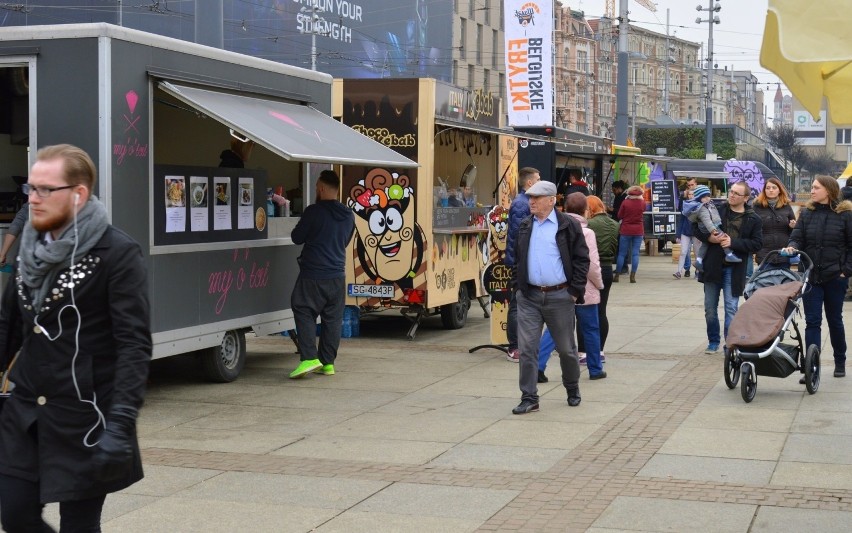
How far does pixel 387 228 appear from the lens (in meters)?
13.9

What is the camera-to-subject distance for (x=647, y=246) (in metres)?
31.9

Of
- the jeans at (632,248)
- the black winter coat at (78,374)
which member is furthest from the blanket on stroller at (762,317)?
the jeans at (632,248)

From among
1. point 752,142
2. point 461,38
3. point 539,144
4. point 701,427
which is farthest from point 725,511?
point 752,142

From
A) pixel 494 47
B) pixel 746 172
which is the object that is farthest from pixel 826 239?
pixel 494 47

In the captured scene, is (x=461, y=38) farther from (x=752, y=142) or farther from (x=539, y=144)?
(x=539, y=144)

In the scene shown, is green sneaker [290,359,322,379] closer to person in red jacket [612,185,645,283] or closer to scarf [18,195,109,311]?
scarf [18,195,109,311]

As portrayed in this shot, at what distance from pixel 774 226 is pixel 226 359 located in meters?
6.71

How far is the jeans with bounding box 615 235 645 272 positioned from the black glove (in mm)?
19564

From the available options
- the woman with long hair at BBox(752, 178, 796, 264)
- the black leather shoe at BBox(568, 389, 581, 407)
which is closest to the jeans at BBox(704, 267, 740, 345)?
the woman with long hair at BBox(752, 178, 796, 264)

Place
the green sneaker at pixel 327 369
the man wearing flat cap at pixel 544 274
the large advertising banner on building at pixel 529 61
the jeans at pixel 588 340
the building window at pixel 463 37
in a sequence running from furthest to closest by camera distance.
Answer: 1. the building window at pixel 463 37
2. the large advertising banner on building at pixel 529 61
3. the green sneaker at pixel 327 369
4. the jeans at pixel 588 340
5. the man wearing flat cap at pixel 544 274

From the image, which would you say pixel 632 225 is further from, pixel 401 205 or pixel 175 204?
pixel 175 204

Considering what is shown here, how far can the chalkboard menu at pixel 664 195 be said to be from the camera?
28.0 m

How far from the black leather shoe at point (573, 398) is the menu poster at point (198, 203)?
3.38m

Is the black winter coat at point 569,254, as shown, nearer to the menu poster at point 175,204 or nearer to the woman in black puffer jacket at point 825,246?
the woman in black puffer jacket at point 825,246
